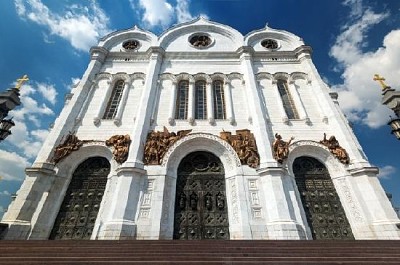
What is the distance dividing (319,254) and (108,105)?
1296 cm

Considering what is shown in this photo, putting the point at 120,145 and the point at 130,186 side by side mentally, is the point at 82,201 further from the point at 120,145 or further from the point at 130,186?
the point at 120,145

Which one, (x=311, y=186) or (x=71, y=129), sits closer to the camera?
(x=311, y=186)

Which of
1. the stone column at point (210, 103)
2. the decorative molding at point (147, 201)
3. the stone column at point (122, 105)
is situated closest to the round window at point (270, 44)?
the stone column at point (210, 103)

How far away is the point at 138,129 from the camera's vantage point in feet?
36.9

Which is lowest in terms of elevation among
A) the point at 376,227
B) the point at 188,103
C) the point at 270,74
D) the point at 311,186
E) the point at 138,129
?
the point at 376,227

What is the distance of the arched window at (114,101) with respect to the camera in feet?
42.6

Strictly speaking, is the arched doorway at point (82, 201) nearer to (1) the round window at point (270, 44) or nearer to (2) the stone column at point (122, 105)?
(2) the stone column at point (122, 105)

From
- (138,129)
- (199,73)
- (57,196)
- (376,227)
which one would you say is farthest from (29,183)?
(376,227)

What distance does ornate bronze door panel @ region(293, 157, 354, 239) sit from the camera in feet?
30.2

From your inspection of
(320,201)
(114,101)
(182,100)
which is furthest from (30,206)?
(320,201)

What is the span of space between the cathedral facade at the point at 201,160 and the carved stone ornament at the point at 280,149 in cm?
5

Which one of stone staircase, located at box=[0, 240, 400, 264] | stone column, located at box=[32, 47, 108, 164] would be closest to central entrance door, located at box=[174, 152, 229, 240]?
stone staircase, located at box=[0, 240, 400, 264]

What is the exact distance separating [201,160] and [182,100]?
15.0ft

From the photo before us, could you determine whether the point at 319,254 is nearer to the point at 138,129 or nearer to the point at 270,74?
the point at 138,129
